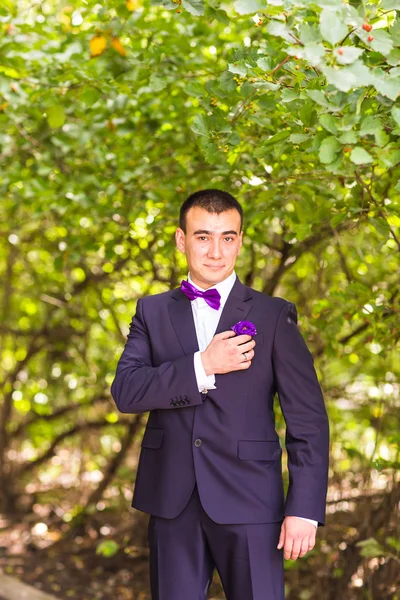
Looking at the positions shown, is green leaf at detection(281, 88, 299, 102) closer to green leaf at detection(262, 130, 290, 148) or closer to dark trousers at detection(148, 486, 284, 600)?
green leaf at detection(262, 130, 290, 148)

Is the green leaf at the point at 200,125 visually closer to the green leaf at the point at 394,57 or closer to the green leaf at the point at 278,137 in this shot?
the green leaf at the point at 278,137

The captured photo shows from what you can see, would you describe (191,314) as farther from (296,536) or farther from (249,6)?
(249,6)

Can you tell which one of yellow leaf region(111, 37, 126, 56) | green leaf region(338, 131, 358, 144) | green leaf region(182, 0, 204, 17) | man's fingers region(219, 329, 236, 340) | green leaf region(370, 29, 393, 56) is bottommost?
man's fingers region(219, 329, 236, 340)

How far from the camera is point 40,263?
609cm

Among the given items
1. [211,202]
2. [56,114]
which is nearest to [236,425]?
[211,202]

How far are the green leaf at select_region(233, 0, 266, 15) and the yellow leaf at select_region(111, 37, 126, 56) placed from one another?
1698 mm

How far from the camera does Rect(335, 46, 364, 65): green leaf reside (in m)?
1.70

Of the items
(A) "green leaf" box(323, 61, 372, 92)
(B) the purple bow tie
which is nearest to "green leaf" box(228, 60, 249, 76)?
(A) "green leaf" box(323, 61, 372, 92)

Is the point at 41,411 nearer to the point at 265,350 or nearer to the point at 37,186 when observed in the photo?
the point at 37,186

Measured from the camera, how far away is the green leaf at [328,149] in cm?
190

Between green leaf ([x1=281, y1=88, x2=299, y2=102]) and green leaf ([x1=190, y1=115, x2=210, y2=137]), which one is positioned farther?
green leaf ([x1=190, y1=115, x2=210, y2=137])

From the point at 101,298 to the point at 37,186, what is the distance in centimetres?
137

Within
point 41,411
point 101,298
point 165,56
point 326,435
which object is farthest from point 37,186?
point 41,411

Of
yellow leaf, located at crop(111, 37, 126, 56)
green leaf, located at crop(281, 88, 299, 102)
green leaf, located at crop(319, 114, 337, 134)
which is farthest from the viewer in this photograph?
yellow leaf, located at crop(111, 37, 126, 56)
